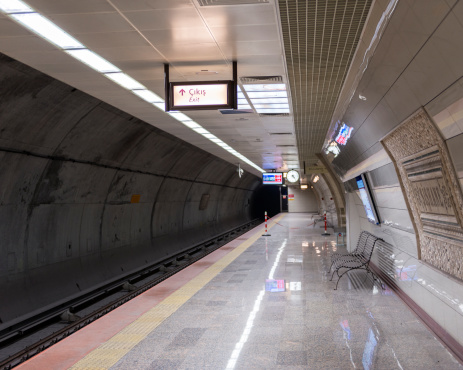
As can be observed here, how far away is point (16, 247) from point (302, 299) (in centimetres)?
527

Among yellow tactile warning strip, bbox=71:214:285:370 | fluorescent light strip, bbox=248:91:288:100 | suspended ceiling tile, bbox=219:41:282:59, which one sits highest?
fluorescent light strip, bbox=248:91:288:100

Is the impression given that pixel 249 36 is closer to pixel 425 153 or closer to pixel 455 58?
pixel 425 153

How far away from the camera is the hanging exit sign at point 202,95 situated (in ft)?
20.4

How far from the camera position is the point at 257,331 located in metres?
5.71

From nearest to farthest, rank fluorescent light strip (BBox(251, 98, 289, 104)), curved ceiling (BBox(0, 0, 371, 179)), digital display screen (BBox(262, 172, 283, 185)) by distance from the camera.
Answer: curved ceiling (BBox(0, 0, 371, 179))
fluorescent light strip (BBox(251, 98, 289, 104))
digital display screen (BBox(262, 172, 283, 185))

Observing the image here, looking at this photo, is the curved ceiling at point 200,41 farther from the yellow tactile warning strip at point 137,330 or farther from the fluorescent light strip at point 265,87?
the yellow tactile warning strip at point 137,330

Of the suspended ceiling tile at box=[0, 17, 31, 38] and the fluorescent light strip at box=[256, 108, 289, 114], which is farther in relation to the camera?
the fluorescent light strip at box=[256, 108, 289, 114]

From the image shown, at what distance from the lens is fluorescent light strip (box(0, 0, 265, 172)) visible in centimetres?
459

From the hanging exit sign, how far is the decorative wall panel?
2.02m

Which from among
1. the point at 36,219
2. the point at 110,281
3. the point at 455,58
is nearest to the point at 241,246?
the point at 110,281

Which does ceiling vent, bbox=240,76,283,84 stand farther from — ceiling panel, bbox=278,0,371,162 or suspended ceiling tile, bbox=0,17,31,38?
suspended ceiling tile, bbox=0,17,31,38

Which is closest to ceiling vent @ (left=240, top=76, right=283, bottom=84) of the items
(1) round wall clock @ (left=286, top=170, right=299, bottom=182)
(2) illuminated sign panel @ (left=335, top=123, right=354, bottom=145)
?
(2) illuminated sign panel @ (left=335, top=123, right=354, bottom=145)

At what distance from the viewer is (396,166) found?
5891 mm

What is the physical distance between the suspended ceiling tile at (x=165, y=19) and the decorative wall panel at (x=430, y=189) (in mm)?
2251
